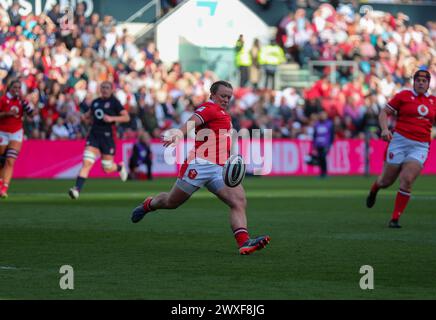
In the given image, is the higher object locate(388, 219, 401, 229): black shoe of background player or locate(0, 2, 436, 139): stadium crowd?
locate(0, 2, 436, 139): stadium crowd

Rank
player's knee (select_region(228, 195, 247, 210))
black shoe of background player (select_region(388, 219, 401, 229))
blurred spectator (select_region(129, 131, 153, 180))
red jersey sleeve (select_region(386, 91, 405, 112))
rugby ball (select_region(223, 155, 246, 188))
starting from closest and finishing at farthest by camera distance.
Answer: rugby ball (select_region(223, 155, 246, 188)) → player's knee (select_region(228, 195, 247, 210)) → black shoe of background player (select_region(388, 219, 401, 229)) → red jersey sleeve (select_region(386, 91, 405, 112)) → blurred spectator (select_region(129, 131, 153, 180))

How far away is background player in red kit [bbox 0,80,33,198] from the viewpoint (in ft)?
73.7

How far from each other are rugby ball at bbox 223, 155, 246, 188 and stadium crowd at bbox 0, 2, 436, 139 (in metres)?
16.8

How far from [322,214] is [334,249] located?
5772mm

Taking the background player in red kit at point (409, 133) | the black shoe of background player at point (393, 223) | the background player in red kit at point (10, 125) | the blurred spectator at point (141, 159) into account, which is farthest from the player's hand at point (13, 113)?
the blurred spectator at point (141, 159)

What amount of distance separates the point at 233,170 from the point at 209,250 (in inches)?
44.0

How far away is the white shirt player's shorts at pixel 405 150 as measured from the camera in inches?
653

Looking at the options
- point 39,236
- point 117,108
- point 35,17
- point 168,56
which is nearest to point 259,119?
point 168,56

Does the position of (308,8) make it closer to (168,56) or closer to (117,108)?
(168,56)

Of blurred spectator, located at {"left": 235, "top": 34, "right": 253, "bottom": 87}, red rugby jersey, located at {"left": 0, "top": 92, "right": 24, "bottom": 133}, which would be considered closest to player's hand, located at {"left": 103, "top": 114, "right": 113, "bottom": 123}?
red rugby jersey, located at {"left": 0, "top": 92, "right": 24, "bottom": 133}

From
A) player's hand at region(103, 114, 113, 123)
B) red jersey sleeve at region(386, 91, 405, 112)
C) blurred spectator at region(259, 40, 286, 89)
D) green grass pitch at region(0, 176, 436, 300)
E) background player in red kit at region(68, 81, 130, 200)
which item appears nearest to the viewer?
green grass pitch at region(0, 176, 436, 300)

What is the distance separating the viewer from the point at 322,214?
18.9 metres

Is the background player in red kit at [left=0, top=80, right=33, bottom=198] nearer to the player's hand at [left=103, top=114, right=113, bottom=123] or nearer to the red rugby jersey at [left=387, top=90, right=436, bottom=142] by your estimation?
the player's hand at [left=103, top=114, right=113, bottom=123]

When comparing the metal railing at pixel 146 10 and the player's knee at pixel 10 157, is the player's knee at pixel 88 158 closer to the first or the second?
the player's knee at pixel 10 157
